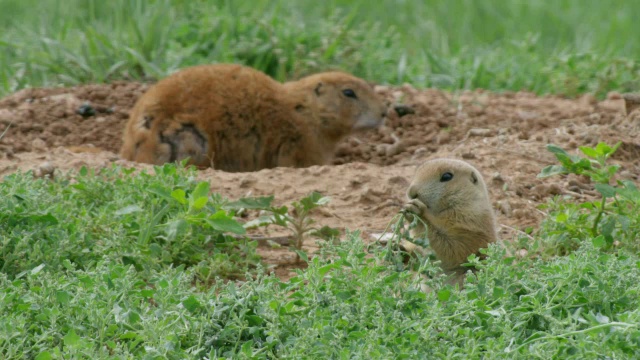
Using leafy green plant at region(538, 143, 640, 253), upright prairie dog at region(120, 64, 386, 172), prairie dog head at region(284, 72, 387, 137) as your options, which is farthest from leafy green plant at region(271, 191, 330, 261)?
prairie dog head at region(284, 72, 387, 137)

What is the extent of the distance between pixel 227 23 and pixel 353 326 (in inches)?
233

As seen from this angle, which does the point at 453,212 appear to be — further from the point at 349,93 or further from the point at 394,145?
the point at 349,93

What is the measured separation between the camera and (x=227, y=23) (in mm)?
9031

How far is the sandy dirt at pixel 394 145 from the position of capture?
5758 millimetres

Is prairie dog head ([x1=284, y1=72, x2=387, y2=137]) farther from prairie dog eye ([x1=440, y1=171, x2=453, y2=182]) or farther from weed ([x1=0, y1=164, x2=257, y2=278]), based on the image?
prairie dog eye ([x1=440, y1=171, x2=453, y2=182])

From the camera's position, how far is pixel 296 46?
8.83m

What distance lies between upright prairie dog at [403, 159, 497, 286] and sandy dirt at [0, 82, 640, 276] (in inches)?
7.8

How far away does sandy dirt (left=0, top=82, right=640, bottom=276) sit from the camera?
5758 millimetres

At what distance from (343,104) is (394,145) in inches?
23.2

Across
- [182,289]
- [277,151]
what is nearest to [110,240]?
[182,289]

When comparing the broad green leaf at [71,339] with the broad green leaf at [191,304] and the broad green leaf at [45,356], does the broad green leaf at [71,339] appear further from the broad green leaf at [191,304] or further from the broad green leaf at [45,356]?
the broad green leaf at [191,304]

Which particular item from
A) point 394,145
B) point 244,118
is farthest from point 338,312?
point 394,145

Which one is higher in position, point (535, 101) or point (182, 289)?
point (182, 289)

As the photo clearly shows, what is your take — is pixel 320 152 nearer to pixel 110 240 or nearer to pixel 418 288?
pixel 110 240
